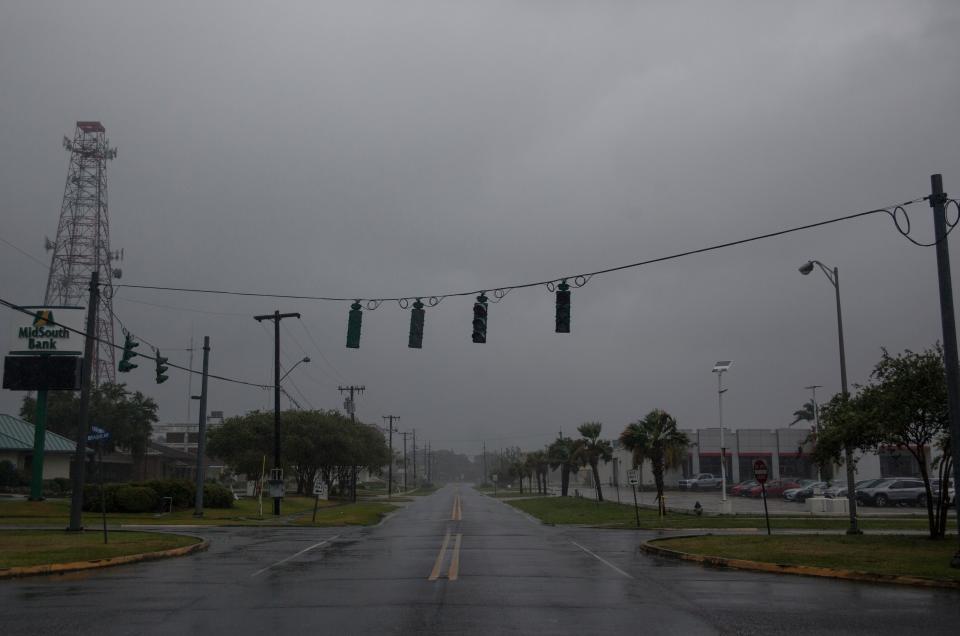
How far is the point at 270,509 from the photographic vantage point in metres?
51.1

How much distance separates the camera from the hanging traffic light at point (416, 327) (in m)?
21.4

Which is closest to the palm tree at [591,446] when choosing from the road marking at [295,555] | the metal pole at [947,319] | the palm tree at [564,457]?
the palm tree at [564,457]

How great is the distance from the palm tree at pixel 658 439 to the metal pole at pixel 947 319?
28388 mm

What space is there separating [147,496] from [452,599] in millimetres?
32459

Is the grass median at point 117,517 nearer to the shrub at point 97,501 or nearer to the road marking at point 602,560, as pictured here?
the shrub at point 97,501

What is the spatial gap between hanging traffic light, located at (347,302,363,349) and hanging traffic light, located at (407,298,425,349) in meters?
1.35

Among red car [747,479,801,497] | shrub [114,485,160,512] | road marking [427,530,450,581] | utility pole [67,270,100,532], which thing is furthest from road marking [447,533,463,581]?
red car [747,479,801,497]

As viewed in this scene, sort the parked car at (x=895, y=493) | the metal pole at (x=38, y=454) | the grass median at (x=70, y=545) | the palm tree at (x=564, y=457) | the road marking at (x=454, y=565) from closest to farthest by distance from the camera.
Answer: the road marking at (x=454, y=565), the grass median at (x=70, y=545), the metal pole at (x=38, y=454), the parked car at (x=895, y=493), the palm tree at (x=564, y=457)

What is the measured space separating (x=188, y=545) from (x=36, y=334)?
28300mm

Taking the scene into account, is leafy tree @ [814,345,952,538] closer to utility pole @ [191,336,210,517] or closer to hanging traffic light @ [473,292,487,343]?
hanging traffic light @ [473,292,487,343]

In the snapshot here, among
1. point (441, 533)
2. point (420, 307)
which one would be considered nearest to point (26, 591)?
point (420, 307)

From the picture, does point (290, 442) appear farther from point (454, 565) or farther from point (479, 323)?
point (454, 565)

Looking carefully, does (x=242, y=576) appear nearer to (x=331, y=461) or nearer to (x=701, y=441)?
(x=331, y=461)

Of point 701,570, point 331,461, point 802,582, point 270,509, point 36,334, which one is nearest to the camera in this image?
point 802,582
